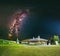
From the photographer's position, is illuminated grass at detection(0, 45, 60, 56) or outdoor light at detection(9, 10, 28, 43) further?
outdoor light at detection(9, 10, 28, 43)

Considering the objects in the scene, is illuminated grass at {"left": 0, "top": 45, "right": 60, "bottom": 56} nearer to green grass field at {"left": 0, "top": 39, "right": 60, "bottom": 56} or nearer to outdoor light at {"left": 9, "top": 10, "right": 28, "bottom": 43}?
green grass field at {"left": 0, "top": 39, "right": 60, "bottom": 56}

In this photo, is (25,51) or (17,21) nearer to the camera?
(25,51)

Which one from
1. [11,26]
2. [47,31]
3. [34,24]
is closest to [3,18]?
[11,26]

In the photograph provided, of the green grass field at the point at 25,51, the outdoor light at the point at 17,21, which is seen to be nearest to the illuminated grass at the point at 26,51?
the green grass field at the point at 25,51

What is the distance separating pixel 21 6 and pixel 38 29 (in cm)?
64

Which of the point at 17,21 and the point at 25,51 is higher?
the point at 17,21

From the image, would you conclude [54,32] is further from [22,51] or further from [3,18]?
[22,51]

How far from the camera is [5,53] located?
4.45ft

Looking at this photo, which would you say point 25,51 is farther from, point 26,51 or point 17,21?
point 17,21

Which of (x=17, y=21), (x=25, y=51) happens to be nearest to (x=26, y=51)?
(x=25, y=51)

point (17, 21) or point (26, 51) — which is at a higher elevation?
point (17, 21)

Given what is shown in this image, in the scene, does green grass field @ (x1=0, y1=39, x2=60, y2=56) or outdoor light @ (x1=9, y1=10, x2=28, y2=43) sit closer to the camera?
green grass field @ (x1=0, y1=39, x2=60, y2=56)

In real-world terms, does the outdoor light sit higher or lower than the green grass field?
higher

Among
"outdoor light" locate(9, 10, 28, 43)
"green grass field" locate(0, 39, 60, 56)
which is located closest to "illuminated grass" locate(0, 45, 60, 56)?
"green grass field" locate(0, 39, 60, 56)
